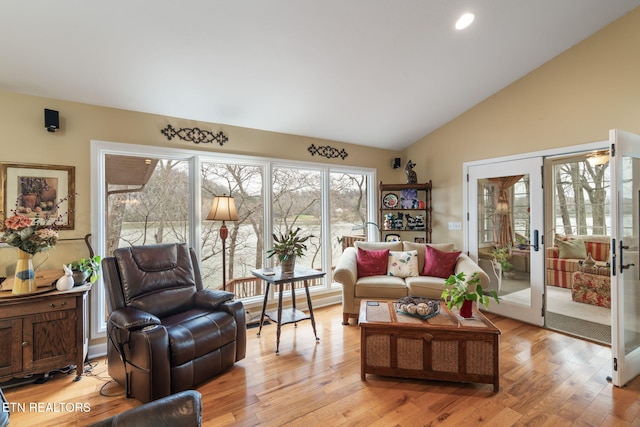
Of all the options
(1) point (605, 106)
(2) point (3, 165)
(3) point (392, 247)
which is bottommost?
(3) point (392, 247)

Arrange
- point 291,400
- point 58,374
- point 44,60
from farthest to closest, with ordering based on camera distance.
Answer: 1. point 58,374
2. point 44,60
3. point 291,400

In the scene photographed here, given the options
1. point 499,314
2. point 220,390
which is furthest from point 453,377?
point 499,314

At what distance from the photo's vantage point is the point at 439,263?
3725 mm

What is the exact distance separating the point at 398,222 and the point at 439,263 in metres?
1.11

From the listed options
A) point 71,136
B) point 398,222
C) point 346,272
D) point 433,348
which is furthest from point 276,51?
point 398,222

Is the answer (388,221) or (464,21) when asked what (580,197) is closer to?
(388,221)

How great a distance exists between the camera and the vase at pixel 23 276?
2.22 meters

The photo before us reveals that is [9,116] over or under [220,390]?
over

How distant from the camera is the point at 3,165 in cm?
249

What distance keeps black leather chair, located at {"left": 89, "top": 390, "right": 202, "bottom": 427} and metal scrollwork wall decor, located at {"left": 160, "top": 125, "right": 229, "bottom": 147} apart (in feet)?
9.06

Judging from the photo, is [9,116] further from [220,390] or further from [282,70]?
[220,390]

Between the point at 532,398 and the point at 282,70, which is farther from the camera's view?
the point at 282,70

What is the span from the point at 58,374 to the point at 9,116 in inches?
85.9

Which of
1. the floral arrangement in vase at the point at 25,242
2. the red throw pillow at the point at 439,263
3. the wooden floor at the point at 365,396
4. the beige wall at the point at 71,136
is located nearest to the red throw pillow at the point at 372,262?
the red throw pillow at the point at 439,263
